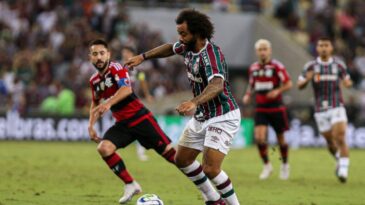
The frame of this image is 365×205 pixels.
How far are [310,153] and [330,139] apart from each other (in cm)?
800

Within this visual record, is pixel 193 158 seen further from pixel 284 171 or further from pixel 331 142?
pixel 331 142

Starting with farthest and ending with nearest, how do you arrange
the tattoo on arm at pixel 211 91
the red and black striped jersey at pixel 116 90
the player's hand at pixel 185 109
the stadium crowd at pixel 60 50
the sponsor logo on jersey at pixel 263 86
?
the stadium crowd at pixel 60 50 → the sponsor logo on jersey at pixel 263 86 → the red and black striped jersey at pixel 116 90 → the tattoo on arm at pixel 211 91 → the player's hand at pixel 185 109

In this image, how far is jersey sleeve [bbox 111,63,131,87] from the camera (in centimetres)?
1322

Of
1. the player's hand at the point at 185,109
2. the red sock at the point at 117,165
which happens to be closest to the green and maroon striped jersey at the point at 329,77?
the red sock at the point at 117,165

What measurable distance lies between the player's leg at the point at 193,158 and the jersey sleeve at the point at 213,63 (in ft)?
3.14

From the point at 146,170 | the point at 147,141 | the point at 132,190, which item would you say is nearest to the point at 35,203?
the point at 132,190

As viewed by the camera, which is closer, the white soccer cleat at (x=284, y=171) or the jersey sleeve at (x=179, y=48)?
the jersey sleeve at (x=179, y=48)

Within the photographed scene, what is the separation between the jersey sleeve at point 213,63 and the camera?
35.7ft

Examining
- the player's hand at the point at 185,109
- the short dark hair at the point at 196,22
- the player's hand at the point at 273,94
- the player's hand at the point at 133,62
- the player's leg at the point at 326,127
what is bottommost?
the player's leg at the point at 326,127

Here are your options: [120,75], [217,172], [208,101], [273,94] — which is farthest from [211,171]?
[273,94]

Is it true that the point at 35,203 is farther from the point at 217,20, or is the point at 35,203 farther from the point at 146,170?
the point at 217,20

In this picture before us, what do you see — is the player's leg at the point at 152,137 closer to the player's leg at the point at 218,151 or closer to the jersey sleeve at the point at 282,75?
the player's leg at the point at 218,151

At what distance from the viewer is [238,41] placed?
116 feet

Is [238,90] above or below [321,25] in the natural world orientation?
below
